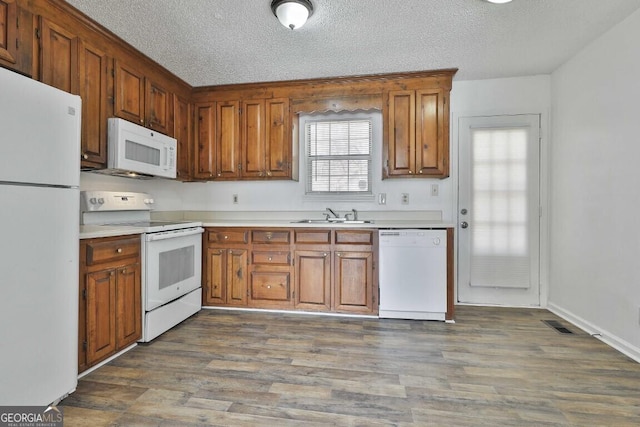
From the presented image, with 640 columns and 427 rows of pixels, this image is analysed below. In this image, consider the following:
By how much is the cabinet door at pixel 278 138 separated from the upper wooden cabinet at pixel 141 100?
1.00 m

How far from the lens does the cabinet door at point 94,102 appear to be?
222 cm

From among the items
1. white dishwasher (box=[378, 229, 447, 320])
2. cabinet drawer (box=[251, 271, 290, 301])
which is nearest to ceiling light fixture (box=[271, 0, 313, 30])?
white dishwasher (box=[378, 229, 447, 320])

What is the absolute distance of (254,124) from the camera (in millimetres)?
3430

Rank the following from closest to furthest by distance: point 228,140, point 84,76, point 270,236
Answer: point 84,76
point 270,236
point 228,140

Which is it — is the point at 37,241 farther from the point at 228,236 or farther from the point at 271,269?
the point at 271,269

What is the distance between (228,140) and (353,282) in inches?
81.5

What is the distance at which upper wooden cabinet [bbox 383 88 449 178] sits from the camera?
3.11 meters

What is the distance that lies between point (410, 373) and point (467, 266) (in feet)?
5.90

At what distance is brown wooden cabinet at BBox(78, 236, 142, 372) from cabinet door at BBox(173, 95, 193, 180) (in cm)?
124

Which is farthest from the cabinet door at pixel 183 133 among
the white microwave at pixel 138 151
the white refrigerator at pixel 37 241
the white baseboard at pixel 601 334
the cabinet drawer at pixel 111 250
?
the white baseboard at pixel 601 334

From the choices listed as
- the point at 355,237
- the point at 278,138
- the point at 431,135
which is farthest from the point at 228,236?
the point at 431,135

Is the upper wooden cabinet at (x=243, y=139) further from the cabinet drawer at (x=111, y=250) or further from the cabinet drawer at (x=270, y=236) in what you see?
the cabinet drawer at (x=111, y=250)

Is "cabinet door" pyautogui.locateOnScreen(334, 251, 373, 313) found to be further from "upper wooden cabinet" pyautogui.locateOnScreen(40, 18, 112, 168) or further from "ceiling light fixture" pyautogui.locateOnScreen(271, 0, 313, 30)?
"upper wooden cabinet" pyautogui.locateOnScreen(40, 18, 112, 168)

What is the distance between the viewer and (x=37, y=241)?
4.80ft
